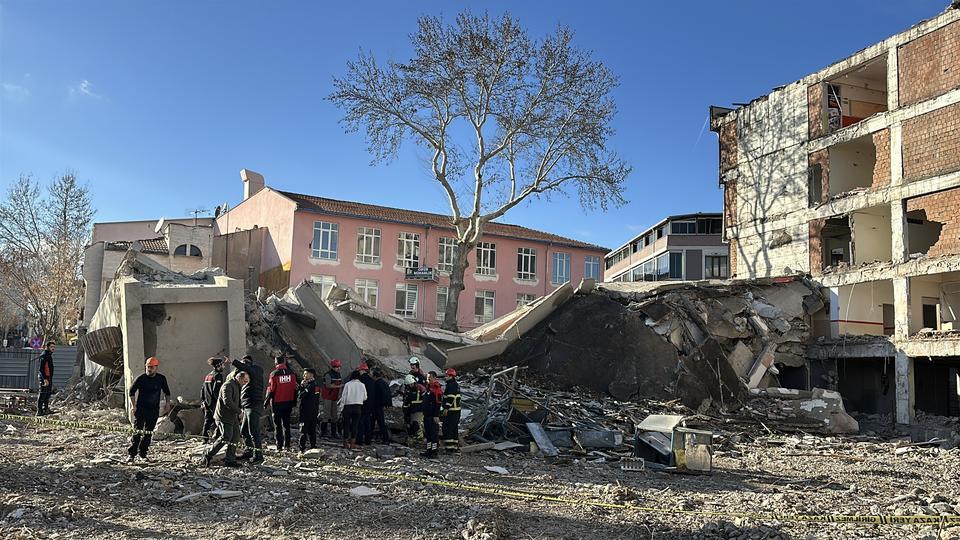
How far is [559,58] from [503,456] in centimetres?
1949

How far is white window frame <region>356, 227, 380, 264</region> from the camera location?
132 feet

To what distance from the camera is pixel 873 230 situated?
1053 inches

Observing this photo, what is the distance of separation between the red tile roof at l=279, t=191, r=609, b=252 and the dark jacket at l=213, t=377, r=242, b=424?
91.8 ft

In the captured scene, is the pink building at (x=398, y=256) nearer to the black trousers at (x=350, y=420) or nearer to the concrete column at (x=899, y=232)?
the concrete column at (x=899, y=232)

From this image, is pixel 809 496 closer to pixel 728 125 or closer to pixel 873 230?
pixel 873 230

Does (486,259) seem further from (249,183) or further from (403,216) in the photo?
(249,183)

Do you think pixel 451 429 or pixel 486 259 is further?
pixel 486 259

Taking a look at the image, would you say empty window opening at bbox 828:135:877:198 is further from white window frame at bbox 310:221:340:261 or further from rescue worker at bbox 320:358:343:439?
white window frame at bbox 310:221:340:261

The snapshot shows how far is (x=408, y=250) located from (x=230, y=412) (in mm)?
31285

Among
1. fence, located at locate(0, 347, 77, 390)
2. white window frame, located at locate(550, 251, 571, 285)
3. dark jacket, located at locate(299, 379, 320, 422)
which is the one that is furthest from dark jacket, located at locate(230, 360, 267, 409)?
white window frame, located at locate(550, 251, 571, 285)

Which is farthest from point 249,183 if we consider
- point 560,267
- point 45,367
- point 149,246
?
point 45,367

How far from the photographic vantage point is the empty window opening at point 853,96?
27.7m

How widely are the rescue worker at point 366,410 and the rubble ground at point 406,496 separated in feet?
1.13

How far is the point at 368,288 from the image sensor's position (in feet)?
131
